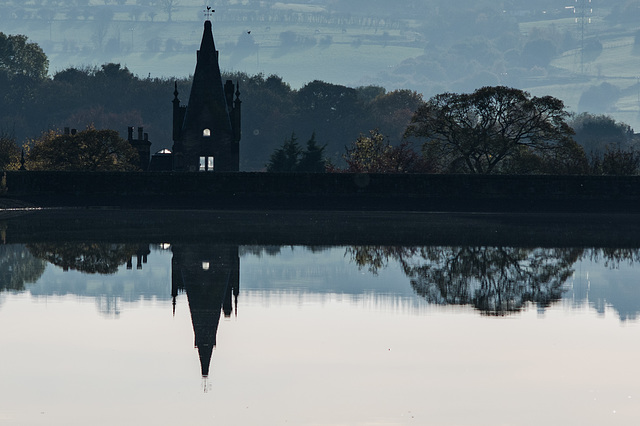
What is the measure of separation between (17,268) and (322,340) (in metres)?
12.5

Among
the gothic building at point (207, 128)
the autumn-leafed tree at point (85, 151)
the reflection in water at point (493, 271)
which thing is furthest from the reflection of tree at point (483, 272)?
A: the gothic building at point (207, 128)

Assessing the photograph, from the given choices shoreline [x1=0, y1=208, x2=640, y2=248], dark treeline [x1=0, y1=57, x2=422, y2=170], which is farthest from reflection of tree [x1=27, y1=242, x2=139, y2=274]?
dark treeline [x1=0, y1=57, x2=422, y2=170]

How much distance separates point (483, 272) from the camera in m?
26.9

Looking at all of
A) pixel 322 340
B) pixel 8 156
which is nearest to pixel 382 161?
pixel 8 156

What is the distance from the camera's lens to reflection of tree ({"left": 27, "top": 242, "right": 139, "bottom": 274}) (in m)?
27.4

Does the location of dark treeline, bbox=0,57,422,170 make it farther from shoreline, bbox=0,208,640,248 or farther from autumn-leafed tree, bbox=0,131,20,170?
shoreline, bbox=0,208,640,248

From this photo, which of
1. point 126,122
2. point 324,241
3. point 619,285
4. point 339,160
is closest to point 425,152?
point 324,241

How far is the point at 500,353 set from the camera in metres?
15.9

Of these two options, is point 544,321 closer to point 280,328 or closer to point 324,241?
point 280,328

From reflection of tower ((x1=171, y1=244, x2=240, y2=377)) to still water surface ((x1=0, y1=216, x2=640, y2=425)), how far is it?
52 millimetres

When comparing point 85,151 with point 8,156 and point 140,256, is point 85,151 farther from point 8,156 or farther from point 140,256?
point 140,256

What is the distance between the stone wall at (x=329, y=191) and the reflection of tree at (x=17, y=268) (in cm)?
3504

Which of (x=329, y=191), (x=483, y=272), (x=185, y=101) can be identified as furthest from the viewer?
(x=185, y=101)

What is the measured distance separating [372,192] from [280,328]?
50.4m
